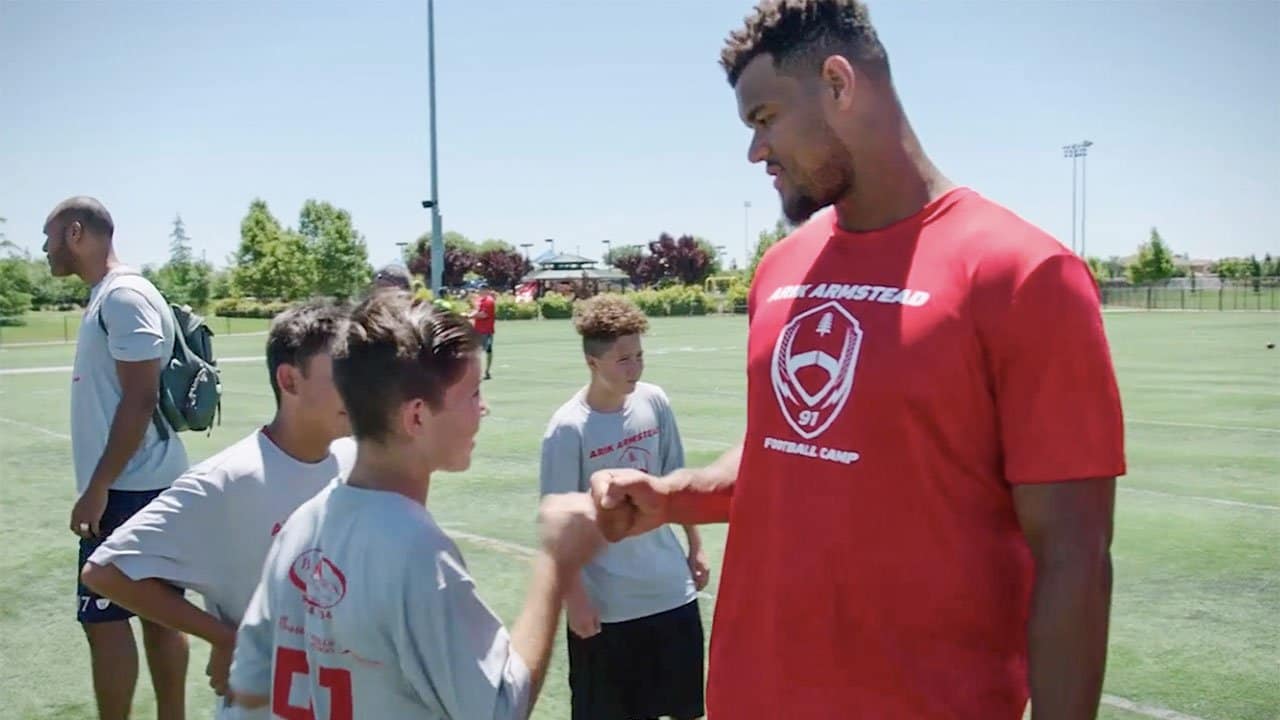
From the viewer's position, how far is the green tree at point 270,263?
8069 centimetres

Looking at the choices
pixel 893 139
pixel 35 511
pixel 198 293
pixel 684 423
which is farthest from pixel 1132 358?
pixel 198 293

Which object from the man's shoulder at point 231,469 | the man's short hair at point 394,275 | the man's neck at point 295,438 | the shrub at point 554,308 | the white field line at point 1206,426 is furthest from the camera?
the shrub at point 554,308

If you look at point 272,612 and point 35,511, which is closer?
point 272,612

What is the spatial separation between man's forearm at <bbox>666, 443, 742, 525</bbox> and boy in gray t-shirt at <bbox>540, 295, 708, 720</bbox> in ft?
5.54

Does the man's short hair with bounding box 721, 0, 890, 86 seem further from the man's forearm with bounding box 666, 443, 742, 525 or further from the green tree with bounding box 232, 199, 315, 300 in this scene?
the green tree with bounding box 232, 199, 315, 300

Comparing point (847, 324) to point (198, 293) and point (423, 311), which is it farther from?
point (198, 293)

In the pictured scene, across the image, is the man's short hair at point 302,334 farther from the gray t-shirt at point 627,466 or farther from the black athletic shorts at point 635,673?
the black athletic shorts at point 635,673

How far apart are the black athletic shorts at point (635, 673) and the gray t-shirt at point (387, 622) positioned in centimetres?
229

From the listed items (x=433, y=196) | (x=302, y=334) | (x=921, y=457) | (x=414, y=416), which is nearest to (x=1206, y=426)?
(x=302, y=334)

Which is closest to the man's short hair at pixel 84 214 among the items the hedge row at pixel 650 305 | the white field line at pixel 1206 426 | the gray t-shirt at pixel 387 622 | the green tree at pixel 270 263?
the gray t-shirt at pixel 387 622

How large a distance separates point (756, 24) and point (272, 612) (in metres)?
1.59

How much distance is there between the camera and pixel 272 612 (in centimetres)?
239

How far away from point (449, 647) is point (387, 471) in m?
0.39

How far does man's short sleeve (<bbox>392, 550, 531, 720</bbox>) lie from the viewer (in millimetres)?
2127
